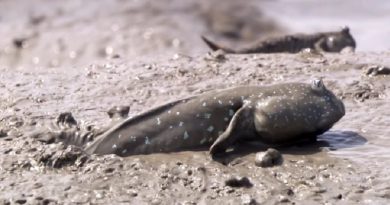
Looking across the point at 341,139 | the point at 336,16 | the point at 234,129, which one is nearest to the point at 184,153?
the point at 234,129

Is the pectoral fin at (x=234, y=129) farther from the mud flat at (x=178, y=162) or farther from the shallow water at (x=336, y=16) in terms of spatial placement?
the shallow water at (x=336, y=16)

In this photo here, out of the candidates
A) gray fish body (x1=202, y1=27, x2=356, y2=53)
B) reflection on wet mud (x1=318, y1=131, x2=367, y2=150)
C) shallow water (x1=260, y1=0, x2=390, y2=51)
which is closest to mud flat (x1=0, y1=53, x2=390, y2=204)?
reflection on wet mud (x1=318, y1=131, x2=367, y2=150)

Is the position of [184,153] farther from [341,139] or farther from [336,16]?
[336,16]

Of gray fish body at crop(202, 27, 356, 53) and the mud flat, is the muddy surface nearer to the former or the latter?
the mud flat

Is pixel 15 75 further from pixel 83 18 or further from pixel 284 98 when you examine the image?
pixel 83 18

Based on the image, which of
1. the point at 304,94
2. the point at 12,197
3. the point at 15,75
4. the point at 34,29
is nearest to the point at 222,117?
the point at 304,94

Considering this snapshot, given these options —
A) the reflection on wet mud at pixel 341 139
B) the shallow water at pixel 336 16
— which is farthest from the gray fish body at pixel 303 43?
the reflection on wet mud at pixel 341 139
